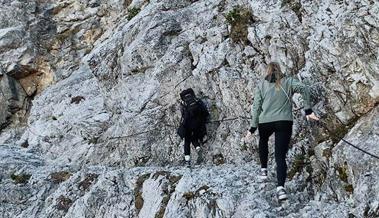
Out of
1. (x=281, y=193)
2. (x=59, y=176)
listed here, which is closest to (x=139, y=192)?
(x=59, y=176)

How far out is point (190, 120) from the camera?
16.6m

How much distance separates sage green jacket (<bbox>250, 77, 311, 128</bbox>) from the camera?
37.4 feet

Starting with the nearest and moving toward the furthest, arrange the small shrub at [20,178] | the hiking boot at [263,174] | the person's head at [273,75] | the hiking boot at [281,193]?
the hiking boot at [281,193] → the person's head at [273,75] → the hiking boot at [263,174] → the small shrub at [20,178]

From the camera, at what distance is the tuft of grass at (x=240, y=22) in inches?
677

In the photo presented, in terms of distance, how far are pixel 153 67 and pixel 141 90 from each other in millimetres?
1060

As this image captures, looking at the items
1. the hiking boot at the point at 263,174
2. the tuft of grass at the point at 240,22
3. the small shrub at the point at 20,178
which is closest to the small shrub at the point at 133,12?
the tuft of grass at the point at 240,22

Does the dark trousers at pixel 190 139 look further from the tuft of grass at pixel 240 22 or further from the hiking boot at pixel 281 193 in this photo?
the hiking boot at pixel 281 193

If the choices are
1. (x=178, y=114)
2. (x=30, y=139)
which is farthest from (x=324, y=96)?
(x=30, y=139)

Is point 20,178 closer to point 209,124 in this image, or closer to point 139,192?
point 139,192

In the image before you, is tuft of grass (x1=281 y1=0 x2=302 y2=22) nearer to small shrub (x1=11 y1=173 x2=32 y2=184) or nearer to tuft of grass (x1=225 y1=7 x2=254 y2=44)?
tuft of grass (x1=225 y1=7 x2=254 y2=44)

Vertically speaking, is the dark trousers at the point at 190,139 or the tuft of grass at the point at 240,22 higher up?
the tuft of grass at the point at 240,22

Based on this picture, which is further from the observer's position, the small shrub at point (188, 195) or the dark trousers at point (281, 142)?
the small shrub at point (188, 195)

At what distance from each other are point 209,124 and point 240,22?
3.77m

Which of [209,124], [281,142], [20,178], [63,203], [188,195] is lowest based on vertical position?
[63,203]
